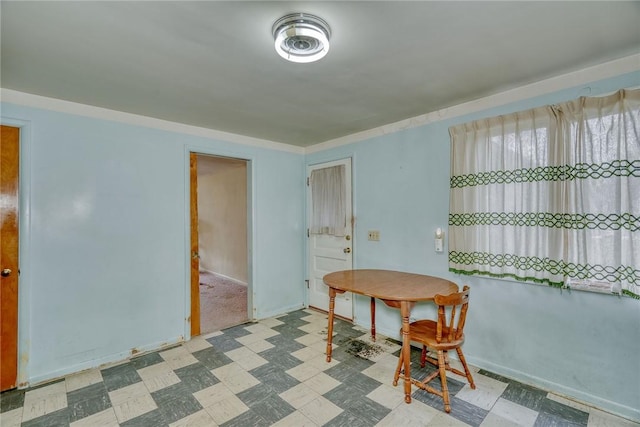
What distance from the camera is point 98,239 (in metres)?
2.68

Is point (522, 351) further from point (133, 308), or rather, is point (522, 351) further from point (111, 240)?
point (111, 240)

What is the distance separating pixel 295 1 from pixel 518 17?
3.86 ft

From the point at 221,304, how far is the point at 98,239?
7.30ft

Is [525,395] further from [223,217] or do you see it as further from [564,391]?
[223,217]

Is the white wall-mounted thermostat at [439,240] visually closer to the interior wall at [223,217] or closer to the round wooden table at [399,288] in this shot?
the round wooden table at [399,288]

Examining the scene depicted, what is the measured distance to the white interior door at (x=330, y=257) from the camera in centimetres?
374

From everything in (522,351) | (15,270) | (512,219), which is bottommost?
(522,351)

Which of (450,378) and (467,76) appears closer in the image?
(467,76)

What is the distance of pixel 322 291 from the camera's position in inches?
163

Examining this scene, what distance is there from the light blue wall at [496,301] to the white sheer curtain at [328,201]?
22 centimetres

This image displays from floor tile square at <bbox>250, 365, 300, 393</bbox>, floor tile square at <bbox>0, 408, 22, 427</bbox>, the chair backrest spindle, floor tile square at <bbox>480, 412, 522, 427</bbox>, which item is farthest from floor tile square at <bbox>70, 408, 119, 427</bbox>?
floor tile square at <bbox>480, 412, 522, 427</bbox>

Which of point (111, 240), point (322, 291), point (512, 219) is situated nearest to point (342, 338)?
point (322, 291)

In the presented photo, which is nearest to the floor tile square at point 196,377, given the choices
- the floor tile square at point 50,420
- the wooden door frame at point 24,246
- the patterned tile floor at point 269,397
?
the patterned tile floor at point 269,397

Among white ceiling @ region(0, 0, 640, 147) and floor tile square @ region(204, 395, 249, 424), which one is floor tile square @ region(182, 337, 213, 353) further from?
white ceiling @ region(0, 0, 640, 147)
